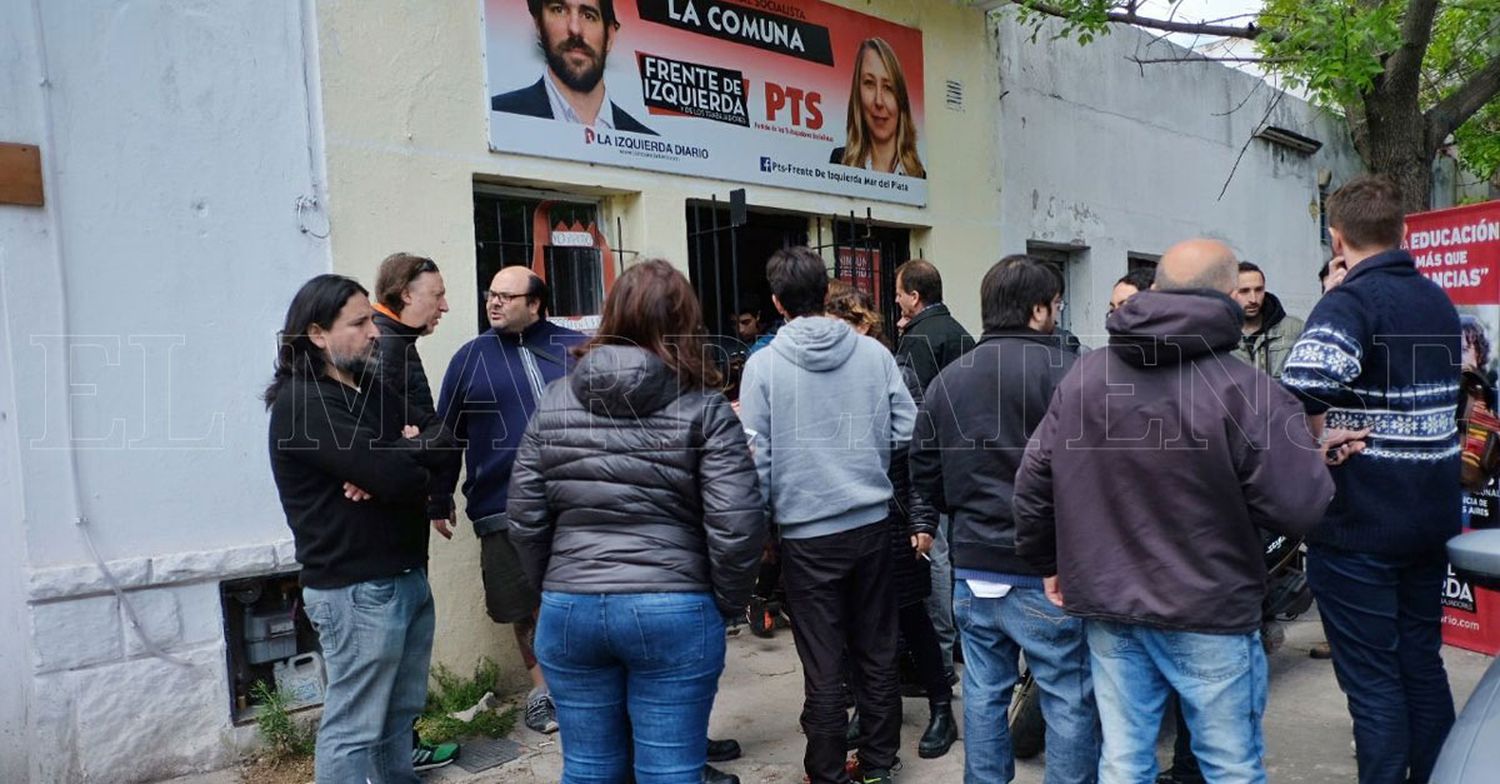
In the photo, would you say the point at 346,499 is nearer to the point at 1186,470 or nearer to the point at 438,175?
the point at 438,175

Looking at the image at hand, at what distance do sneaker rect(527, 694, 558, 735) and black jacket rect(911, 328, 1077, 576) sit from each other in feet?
6.81

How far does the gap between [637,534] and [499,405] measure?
69.6 inches

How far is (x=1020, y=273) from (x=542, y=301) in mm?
2051

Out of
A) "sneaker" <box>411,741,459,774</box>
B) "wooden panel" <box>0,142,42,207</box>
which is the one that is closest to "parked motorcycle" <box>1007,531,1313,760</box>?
"sneaker" <box>411,741,459,774</box>

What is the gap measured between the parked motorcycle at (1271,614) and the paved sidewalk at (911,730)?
4.5 inches

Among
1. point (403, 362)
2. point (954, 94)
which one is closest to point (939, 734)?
point (403, 362)

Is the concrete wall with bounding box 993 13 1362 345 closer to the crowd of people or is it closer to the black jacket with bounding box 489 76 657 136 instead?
the black jacket with bounding box 489 76 657 136

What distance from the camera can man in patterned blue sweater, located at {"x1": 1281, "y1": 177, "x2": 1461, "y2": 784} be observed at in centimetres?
281

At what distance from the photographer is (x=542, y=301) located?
13.6 feet

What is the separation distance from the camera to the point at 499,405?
13.1 feet

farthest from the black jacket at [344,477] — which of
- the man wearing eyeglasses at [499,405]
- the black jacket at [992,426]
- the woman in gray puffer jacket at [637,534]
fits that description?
the black jacket at [992,426]

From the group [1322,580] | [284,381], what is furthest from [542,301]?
[1322,580]

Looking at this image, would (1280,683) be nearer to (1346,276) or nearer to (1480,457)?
(1480,457)

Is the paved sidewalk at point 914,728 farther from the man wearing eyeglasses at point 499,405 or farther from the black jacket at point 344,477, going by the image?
the black jacket at point 344,477
